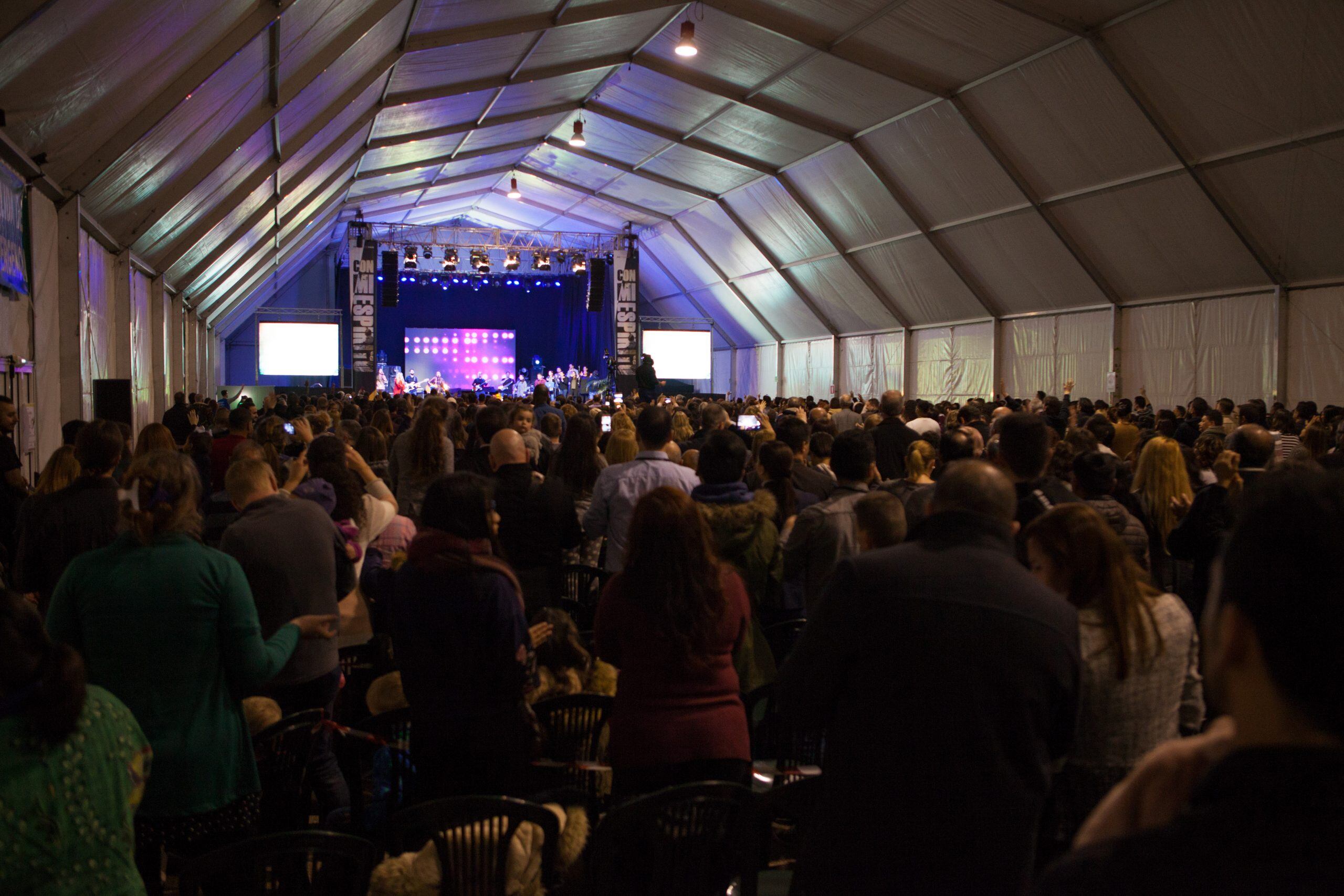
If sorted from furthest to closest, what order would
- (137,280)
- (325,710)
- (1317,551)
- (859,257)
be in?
(859,257), (137,280), (325,710), (1317,551)

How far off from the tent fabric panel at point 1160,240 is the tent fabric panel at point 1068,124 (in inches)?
13.7

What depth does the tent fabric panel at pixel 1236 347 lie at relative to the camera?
1301 centimetres

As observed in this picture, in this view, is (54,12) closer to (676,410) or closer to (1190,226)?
(676,410)

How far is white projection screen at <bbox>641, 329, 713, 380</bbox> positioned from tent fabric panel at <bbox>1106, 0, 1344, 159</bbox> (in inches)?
624

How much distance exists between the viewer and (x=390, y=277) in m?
22.7

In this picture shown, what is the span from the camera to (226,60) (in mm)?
7777

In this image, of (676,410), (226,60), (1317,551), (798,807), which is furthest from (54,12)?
(1317,551)

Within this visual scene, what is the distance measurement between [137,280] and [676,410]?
7.91 metres

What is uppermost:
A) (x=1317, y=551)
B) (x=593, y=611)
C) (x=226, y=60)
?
(x=226, y=60)

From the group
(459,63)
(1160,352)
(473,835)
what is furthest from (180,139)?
(1160,352)

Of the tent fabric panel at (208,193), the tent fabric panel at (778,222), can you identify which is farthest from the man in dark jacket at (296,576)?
the tent fabric panel at (778,222)

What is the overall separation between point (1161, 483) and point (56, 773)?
4.52 metres

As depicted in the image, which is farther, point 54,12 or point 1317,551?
point 54,12

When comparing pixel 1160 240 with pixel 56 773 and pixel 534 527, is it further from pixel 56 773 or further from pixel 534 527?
pixel 56 773
